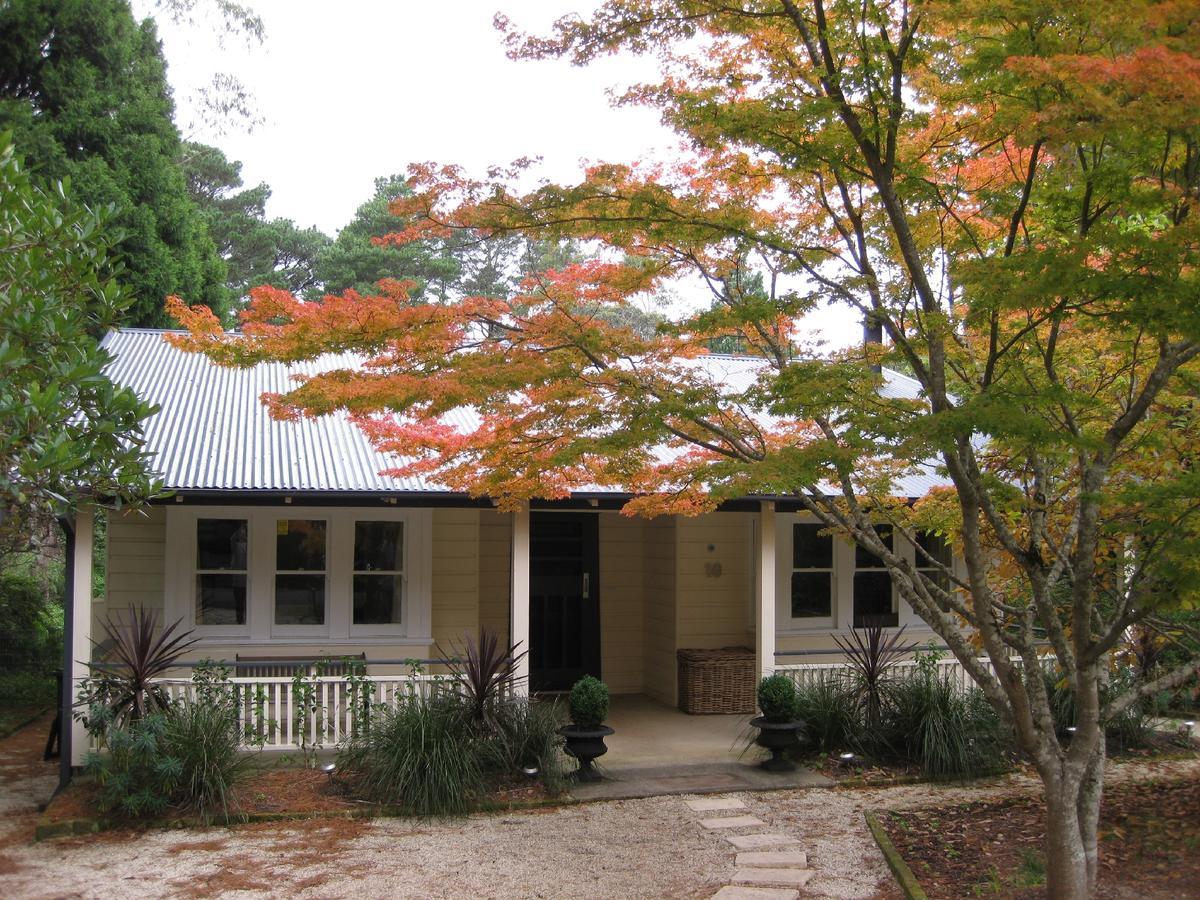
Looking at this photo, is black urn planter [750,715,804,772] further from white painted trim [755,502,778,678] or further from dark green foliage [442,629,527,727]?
dark green foliage [442,629,527,727]

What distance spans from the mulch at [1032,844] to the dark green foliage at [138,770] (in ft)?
17.2

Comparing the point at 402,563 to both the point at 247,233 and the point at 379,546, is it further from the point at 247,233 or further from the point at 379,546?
the point at 247,233

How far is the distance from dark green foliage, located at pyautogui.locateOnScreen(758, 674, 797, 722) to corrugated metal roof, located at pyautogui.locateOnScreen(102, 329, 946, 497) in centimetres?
202

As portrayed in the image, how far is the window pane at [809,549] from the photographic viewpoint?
41.9 ft

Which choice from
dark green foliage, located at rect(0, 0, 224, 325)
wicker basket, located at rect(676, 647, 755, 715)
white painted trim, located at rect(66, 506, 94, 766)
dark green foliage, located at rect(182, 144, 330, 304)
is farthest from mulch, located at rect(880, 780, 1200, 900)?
dark green foliage, located at rect(182, 144, 330, 304)

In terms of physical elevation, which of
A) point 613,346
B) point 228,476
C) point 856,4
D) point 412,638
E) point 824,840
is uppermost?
point 856,4

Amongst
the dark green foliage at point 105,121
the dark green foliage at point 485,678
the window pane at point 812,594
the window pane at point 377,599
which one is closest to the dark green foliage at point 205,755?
the dark green foliage at point 485,678

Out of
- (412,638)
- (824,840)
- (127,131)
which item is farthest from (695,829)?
(127,131)

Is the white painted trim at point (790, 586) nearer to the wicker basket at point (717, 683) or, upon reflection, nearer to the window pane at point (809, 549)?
the window pane at point (809, 549)

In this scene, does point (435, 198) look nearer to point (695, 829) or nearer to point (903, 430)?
point (903, 430)

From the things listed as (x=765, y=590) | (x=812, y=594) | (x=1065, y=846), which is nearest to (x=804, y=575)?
(x=812, y=594)

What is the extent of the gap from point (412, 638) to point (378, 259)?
23858 mm

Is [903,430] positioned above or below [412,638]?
above

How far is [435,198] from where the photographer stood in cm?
639
